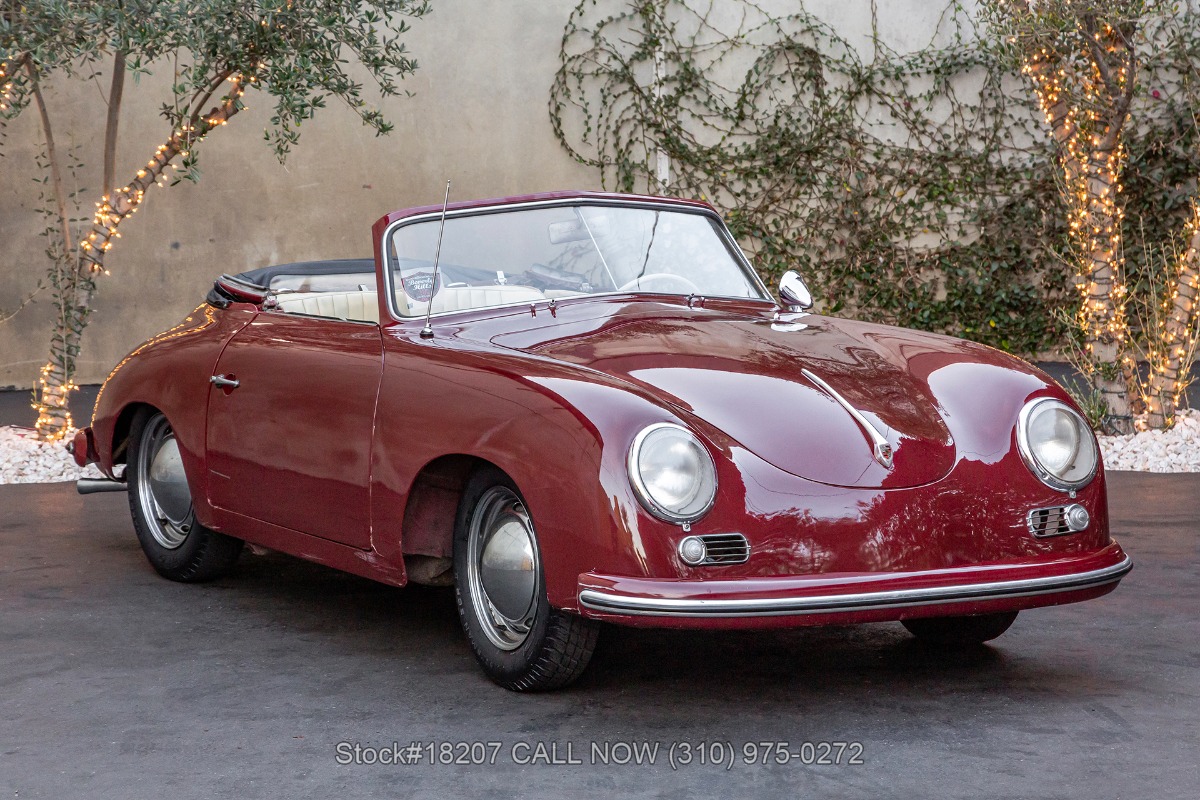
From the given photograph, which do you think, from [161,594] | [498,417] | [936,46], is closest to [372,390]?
[498,417]

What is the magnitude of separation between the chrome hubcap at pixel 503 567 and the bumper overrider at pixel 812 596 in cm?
35

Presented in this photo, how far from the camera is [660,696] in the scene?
144 inches

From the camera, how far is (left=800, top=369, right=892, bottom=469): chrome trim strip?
3.35m

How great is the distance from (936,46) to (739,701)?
9581mm

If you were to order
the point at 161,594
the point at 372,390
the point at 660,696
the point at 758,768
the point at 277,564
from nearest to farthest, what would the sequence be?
1. the point at 758,768
2. the point at 660,696
3. the point at 372,390
4. the point at 161,594
5. the point at 277,564

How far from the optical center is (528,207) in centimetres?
452

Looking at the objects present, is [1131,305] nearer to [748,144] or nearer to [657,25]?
[748,144]

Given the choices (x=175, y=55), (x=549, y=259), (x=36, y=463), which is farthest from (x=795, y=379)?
(x=36, y=463)

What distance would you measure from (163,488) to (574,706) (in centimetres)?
227

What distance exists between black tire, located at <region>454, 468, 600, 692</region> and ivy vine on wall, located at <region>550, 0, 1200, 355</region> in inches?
335

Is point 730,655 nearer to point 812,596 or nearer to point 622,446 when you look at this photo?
point 812,596

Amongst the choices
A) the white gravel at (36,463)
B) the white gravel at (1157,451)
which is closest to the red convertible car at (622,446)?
the white gravel at (36,463)

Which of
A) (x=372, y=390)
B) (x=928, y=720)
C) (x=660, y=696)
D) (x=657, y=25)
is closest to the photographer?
(x=928, y=720)

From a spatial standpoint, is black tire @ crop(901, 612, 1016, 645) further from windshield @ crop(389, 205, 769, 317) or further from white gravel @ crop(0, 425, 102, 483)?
white gravel @ crop(0, 425, 102, 483)
